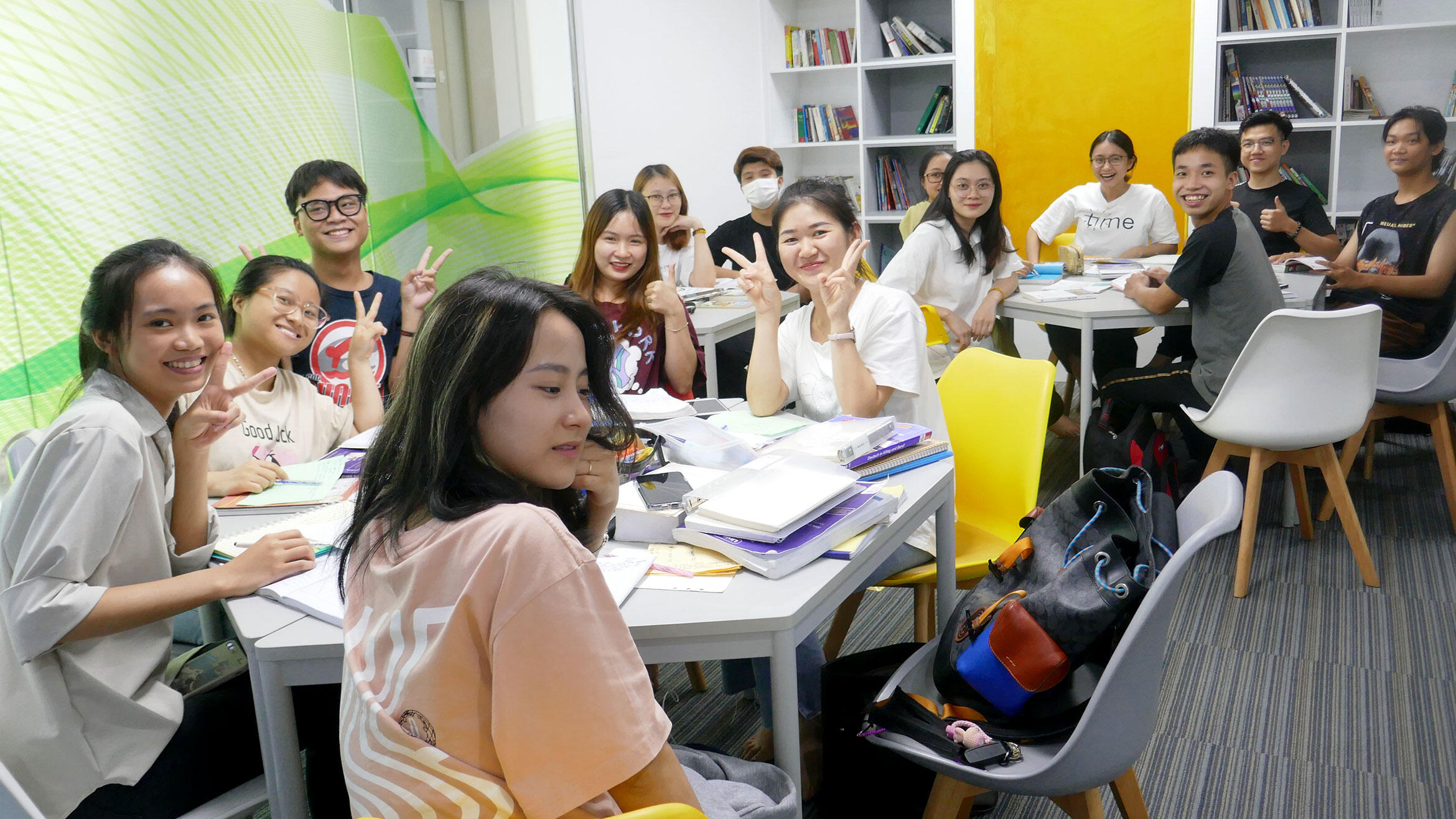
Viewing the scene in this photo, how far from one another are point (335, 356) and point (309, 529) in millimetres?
1169

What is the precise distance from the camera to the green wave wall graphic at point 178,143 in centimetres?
254

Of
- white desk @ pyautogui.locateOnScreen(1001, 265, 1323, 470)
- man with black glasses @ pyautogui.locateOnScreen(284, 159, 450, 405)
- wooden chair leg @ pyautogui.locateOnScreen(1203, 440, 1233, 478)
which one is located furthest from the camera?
white desk @ pyautogui.locateOnScreen(1001, 265, 1323, 470)

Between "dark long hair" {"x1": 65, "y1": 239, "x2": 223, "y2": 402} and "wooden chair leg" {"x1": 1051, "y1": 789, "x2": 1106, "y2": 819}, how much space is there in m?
1.69

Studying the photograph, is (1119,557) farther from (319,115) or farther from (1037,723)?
(319,115)

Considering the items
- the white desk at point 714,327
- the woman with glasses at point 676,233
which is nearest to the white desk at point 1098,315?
the white desk at point 714,327

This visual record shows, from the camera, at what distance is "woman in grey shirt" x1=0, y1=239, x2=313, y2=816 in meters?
1.43

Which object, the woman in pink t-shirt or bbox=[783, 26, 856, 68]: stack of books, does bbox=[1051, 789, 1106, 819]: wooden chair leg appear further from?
bbox=[783, 26, 856, 68]: stack of books

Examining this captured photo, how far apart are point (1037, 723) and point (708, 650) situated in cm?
55

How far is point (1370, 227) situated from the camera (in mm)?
4156

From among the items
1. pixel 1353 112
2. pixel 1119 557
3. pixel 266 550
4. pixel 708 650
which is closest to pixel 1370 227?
pixel 1353 112

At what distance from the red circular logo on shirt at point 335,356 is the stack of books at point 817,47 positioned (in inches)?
172

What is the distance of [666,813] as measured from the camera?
1.01m

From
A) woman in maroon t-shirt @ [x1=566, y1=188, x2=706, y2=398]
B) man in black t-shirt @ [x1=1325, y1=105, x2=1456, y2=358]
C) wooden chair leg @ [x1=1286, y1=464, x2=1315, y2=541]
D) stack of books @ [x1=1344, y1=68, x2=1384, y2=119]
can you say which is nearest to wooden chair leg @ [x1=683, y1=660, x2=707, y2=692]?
woman in maroon t-shirt @ [x1=566, y1=188, x2=706, y2=398]

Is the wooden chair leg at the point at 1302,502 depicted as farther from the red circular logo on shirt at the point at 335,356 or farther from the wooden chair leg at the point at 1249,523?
the red circular logo on shirt at the point at 335,356
